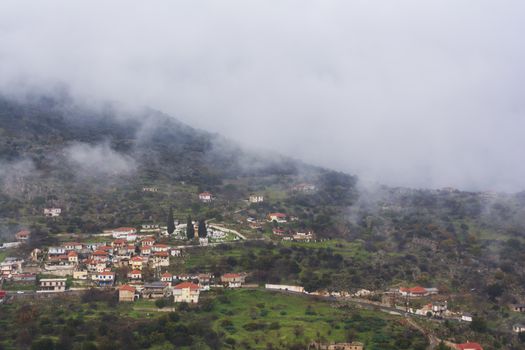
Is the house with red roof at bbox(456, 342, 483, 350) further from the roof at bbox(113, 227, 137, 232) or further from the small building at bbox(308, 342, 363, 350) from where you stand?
the roof at bbox(113, 227, 137, 232)

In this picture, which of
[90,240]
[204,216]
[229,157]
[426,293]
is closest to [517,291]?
[426,293]

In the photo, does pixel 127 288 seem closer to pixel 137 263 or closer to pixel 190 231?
pixel 137 263

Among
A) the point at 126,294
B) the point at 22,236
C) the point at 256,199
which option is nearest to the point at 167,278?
the point at 126,294

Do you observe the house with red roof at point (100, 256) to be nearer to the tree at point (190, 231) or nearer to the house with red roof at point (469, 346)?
the tree at point (190, 231)

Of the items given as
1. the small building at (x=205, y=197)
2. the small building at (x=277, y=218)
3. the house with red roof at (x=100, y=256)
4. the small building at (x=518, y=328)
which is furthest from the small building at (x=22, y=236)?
the small building at (x=518, y=328)

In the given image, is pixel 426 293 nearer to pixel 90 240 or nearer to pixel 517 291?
pixel 517 291

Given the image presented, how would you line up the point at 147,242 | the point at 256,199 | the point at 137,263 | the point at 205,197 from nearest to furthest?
the point at 137,263 < the point at 147,242 < the point at 205,197 < the point at 256,199
